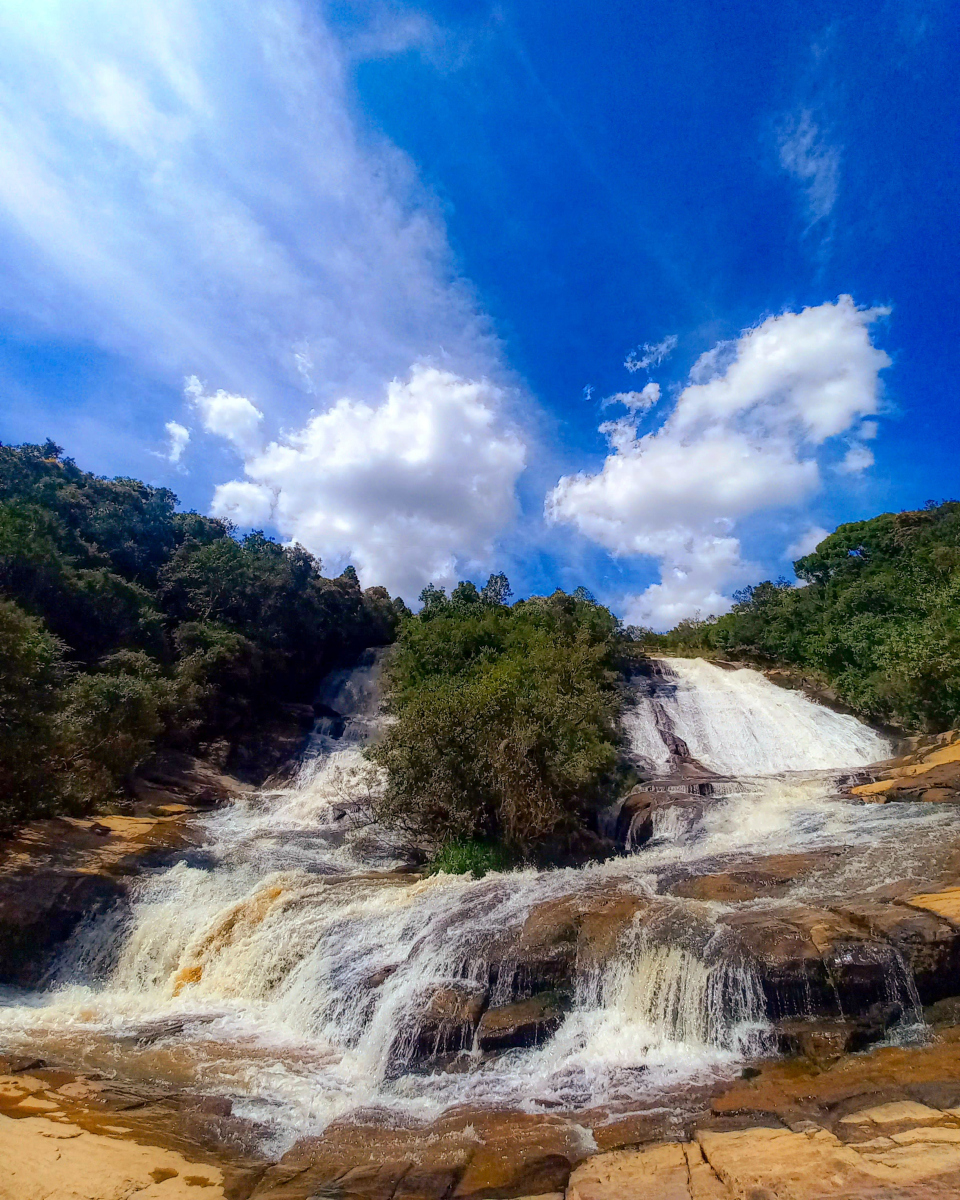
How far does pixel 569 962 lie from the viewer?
9078 millimetres

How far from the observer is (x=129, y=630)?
27406 mm

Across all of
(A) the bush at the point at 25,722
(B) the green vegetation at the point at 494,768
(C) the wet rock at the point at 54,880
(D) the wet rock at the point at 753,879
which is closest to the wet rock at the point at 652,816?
(B) the green vegetation at the point at 494,768

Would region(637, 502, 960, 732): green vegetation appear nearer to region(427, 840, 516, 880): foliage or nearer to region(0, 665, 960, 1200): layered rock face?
region(0, 665, 960, 1200): layered rock face

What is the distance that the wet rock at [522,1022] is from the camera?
325 inches

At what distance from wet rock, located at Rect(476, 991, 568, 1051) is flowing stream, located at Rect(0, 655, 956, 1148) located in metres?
0.11

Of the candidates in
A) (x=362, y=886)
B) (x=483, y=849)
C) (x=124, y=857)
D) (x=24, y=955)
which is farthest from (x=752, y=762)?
(x=24, y=955)

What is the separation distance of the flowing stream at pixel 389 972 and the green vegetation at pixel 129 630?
13.7 feet

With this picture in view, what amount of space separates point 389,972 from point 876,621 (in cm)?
2606

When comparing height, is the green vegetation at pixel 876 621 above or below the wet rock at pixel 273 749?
above

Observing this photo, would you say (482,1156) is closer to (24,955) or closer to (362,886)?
(362,886)

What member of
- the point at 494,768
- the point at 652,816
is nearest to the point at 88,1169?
the point at 494,768

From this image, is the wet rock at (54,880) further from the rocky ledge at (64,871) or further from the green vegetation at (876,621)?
the green vegetation at (876,621)

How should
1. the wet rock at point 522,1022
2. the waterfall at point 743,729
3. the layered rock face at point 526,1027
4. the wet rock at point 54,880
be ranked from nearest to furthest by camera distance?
the layered rock face at point 526,1027 → the wet rock at point 522,1022 → the wet rock at point 54,880 → the waterfall at point 743,729

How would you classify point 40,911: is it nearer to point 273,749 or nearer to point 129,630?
point 273,749
